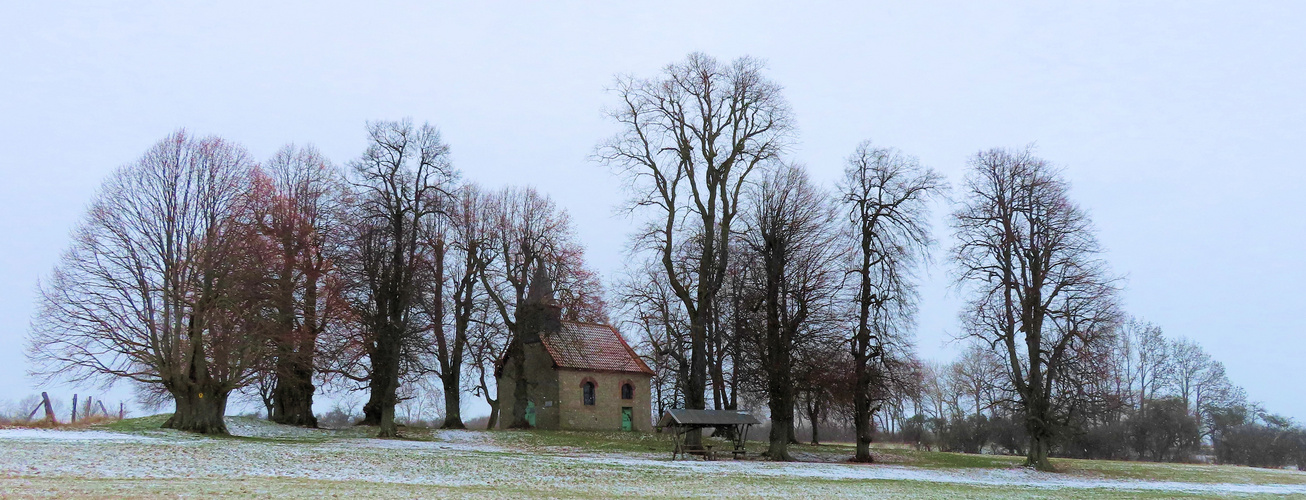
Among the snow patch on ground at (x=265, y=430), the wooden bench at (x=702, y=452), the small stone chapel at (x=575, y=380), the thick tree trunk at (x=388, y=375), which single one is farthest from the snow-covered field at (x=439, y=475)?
the small stone chapel at (x=575, y=380)

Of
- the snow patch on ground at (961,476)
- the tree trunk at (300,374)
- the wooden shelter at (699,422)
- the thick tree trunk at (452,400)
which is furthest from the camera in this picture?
the thick tree trunk at (452,400)

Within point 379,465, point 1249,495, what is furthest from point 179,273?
point 1249,495

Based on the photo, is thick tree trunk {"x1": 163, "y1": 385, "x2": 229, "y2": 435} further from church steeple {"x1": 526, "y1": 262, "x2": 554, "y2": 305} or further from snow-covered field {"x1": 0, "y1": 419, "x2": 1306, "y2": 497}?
church steeple {"x1": 526, "y1": 262, "x2": 554, "y2": 305}

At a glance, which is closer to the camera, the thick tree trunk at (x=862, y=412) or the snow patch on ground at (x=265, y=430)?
the thick tree trunk at (x=862, y=412)

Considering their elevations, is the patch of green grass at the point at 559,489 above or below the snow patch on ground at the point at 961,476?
A: above

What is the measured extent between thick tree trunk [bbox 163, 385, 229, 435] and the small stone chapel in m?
16.6

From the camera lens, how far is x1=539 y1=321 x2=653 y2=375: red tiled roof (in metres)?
49.4

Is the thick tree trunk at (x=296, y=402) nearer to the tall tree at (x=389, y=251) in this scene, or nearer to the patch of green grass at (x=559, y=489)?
the tall tree at (x=389, y=251)

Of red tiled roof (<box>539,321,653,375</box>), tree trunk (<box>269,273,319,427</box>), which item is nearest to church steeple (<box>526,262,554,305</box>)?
red tiled roof (<box>539,321,653,375</box>)

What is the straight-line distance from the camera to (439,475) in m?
20.2

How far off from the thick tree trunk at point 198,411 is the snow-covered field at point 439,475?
179 centimetres

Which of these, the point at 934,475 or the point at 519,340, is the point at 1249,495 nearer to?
the point at 934,475

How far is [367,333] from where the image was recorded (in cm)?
3719

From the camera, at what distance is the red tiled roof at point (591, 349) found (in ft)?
162
